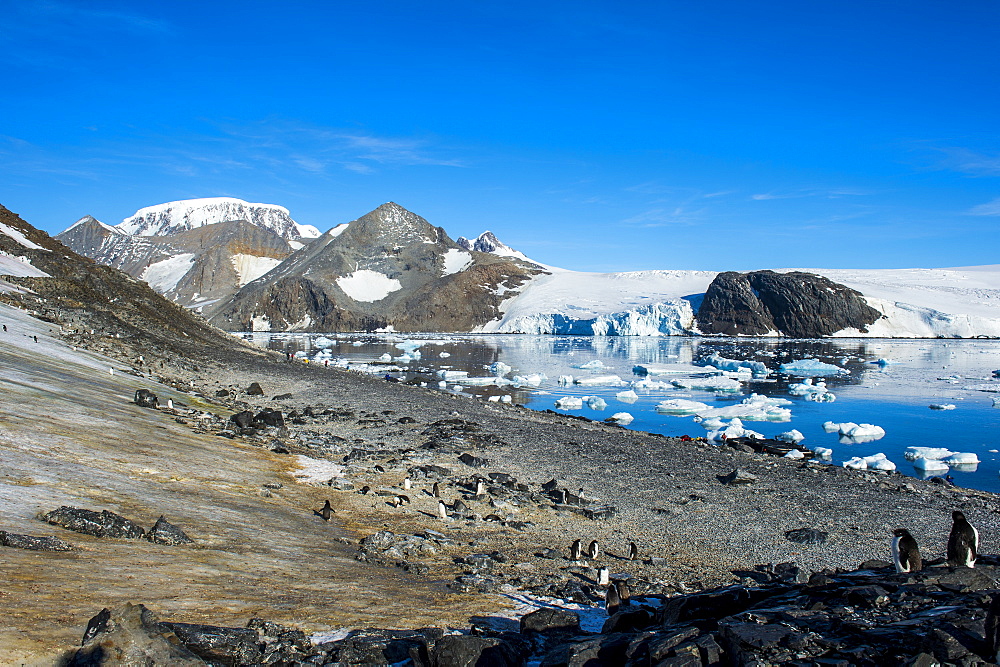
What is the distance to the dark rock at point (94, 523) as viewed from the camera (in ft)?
23.1

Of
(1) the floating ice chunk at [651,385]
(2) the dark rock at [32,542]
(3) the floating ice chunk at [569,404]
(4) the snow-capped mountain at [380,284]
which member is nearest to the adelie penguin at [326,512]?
(2) the dark rock at [32,542]

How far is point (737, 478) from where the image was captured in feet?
49.0

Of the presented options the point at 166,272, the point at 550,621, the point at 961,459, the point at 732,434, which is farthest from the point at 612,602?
the point at 166,272

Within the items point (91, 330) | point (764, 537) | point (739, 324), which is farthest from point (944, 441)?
point (739, 324)

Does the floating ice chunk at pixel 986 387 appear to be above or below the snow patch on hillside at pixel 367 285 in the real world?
below

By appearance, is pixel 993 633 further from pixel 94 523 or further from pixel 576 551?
pixel 94 523

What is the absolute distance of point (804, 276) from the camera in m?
108

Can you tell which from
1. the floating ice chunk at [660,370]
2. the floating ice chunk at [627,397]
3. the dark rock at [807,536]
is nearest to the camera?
the dark rock at [807,536]

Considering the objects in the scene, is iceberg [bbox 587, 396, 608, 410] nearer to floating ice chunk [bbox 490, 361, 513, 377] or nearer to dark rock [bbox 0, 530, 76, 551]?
floating ice chunk [bbox 490, 361, 513, 377]

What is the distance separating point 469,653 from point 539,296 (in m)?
115

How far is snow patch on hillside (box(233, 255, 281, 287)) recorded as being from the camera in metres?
167

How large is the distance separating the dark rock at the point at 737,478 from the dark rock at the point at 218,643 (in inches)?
474

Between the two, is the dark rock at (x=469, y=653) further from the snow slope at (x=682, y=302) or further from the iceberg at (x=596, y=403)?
the snow slope at (x=682, y=302)

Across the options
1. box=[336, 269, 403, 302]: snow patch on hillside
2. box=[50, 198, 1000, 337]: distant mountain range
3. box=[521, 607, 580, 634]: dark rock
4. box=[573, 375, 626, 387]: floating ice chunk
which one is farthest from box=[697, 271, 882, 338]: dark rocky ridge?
box=[521, 607, 580, 634]: dark rock
